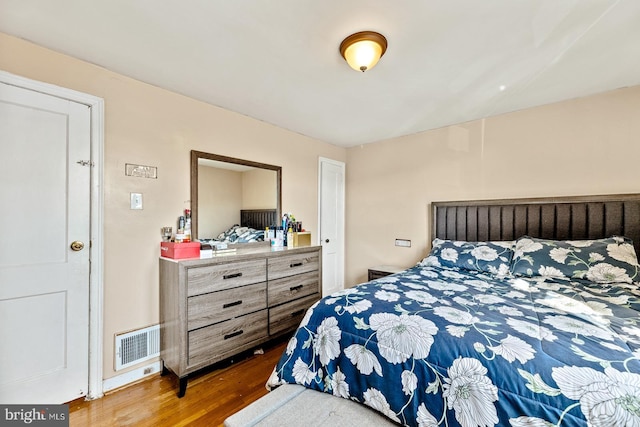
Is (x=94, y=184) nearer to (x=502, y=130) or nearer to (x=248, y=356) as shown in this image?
(x=248, y=356)

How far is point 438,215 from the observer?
320cm

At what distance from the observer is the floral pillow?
7.69 ft

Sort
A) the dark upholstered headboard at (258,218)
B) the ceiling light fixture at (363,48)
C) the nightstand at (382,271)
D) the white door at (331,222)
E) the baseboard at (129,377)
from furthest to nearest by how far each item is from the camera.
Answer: the white door at (331,222)
the nightstand at (382,271)
the dark upholstered headboard at (258,218)
the baseboard at (129,377)
the ceiling light fixture at (363,48)

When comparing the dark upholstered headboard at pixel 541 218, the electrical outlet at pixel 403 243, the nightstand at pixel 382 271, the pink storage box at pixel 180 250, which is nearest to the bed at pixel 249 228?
the pink storage box at pixel 180 250

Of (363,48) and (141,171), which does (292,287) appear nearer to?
(141,171)

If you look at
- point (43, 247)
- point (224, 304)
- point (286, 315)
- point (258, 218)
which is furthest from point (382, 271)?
point (43, 247)

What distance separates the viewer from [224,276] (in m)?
2.13

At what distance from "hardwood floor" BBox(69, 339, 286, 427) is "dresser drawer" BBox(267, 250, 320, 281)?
78 centimetres

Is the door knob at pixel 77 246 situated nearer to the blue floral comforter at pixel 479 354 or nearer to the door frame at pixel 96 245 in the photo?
the door frame at pixel 96 245

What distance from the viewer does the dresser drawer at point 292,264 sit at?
249 centimetres

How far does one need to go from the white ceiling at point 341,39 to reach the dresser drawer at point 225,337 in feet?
6.35

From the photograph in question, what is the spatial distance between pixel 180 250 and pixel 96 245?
0.54 meters

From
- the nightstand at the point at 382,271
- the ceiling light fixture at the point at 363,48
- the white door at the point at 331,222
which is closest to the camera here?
the ceiling light fixture at the point at 363,48

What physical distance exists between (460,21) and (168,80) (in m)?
2.08
